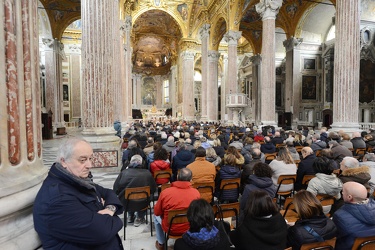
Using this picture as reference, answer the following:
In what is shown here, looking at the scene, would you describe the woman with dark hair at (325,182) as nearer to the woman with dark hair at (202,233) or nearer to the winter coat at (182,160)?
the woman with dark hair at (202,233)

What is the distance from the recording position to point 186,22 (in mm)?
26719

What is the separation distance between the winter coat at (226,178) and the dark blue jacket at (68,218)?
2844 millimetres

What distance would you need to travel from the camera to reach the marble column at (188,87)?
81.7 ft

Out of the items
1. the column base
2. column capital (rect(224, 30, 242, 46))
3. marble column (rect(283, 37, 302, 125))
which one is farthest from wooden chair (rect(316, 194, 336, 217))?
marble column (rect(283, 37, 302, 125))

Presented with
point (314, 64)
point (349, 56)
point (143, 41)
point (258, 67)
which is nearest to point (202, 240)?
point (349, 56)

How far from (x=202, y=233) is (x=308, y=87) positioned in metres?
24.0

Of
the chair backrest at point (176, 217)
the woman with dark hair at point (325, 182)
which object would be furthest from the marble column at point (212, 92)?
the chair backrest at point (176, 217)

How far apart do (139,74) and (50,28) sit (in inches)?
Result: 912

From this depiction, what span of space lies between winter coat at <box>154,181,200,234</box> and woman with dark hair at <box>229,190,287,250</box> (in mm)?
863

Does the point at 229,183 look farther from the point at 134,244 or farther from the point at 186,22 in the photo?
the point at 186,22

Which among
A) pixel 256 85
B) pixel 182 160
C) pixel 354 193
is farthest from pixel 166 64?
pixel 354 193

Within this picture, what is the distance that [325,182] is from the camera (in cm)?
330

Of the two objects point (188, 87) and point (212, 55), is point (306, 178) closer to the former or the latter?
point (212, 55)

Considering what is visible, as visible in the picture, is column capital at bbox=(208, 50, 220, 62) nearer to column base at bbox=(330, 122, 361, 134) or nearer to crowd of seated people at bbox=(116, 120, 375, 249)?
column base at bbox=(330, 122, 361, 134)
